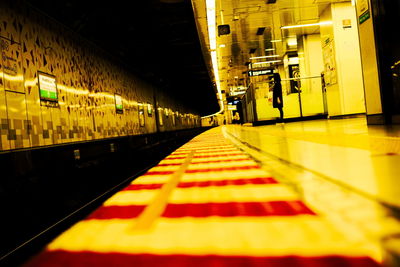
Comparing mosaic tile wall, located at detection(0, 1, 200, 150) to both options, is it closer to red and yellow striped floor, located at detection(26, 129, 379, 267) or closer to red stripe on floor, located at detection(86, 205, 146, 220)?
red stripe on floor, located at detection(86, 205, 146, 220)

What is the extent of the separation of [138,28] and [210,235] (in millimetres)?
9583

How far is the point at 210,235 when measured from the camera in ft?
4.31

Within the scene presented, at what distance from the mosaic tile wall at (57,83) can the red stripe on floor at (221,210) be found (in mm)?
4930

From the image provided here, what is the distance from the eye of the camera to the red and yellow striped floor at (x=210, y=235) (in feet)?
3.51

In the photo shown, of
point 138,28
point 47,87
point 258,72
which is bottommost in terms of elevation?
point 47,87

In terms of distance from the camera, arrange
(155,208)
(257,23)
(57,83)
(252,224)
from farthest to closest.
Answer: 1. (257,23)
2. (57,83)
3. (155,208)
4. (252,224)

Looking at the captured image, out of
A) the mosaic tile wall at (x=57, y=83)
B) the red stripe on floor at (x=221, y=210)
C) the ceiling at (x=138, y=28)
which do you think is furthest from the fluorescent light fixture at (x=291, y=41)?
the red stripe on floor at (x=221, y=210)

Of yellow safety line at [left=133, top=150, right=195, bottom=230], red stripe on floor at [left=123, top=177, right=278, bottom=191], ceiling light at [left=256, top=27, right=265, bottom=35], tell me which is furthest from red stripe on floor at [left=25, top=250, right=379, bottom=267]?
ceiling light at [left=256, top=27, right=265, bottom=35]

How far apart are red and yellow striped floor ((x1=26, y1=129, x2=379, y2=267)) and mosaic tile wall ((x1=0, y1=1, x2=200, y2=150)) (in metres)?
5.12

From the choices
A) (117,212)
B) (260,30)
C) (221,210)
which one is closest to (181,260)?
(221,210)

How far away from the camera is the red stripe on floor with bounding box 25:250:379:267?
99 cm

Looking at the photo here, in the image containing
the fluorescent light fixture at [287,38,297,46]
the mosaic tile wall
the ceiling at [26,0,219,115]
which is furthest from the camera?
the fluorescent light fixture at [287,38,297,46]

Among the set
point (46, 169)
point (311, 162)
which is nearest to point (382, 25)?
point (311, 162)

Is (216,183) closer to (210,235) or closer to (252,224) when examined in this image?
(252,224)
